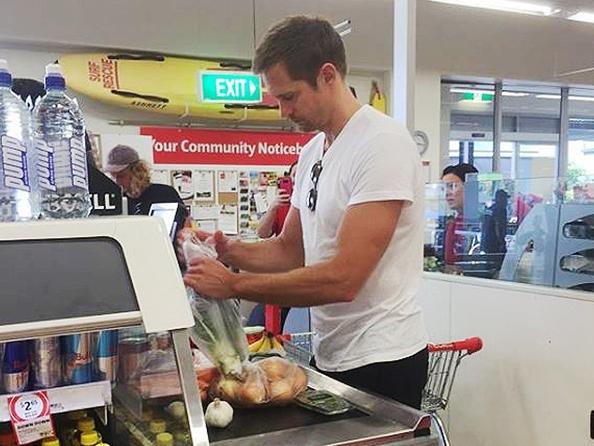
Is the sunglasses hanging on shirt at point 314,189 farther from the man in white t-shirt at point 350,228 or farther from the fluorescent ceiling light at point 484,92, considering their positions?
the fluorescent ceiling light at point 484,92

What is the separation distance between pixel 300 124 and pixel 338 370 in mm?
604

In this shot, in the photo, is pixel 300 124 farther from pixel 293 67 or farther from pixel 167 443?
pixel 167 443

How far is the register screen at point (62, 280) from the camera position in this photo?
2.68ft

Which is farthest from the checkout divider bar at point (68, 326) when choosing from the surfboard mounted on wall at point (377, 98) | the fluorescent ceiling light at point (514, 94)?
the fluorescent ceiling light at point (514, 94)

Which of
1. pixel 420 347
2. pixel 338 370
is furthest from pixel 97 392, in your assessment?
pixel 420 347

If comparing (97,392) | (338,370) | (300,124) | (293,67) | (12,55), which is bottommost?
(338,370)

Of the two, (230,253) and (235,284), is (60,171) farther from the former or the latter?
A: (230,253)

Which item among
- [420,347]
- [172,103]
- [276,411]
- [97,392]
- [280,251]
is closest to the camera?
[97,392]

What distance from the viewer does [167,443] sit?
0.99 metres

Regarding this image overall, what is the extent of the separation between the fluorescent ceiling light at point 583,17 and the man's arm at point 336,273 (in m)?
6.07

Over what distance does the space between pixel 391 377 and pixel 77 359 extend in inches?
30.3

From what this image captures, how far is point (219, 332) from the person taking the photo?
1.26 metres

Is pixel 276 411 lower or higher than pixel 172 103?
lower

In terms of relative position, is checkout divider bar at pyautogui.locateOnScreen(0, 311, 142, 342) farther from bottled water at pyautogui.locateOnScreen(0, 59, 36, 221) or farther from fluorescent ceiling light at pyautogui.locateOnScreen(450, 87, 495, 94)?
fluorescent ceiling light at pyautogui.locateOnScreen(450, 87, 495, 94)
